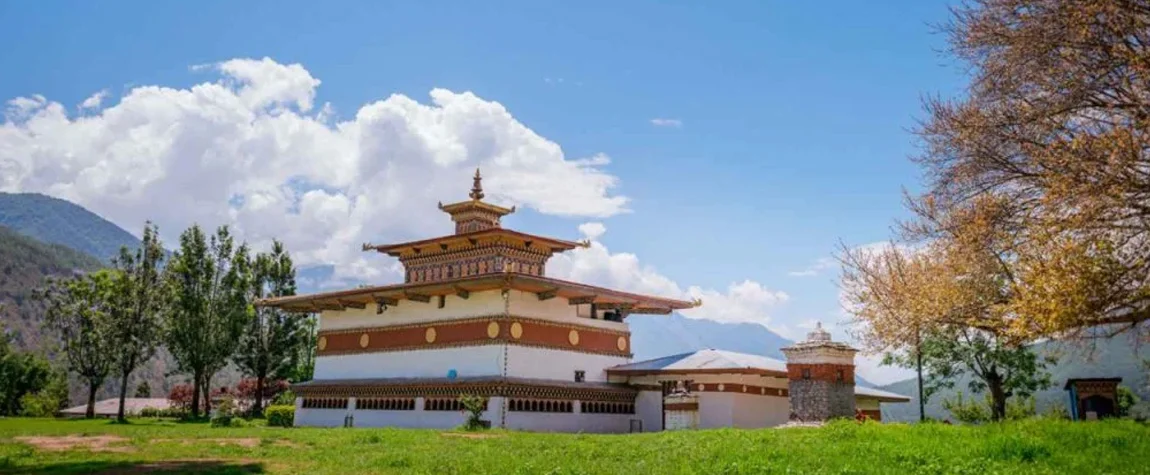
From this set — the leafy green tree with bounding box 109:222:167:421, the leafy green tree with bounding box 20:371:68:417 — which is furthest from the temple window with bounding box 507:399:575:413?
the leafy green tree with bounding box 20:371:68:417

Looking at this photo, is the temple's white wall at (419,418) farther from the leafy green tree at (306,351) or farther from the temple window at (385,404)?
the leafy green tree at (306,351)

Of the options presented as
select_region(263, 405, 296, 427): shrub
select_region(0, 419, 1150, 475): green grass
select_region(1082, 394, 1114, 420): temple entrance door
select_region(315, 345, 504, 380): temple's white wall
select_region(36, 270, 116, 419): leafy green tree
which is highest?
select_region(36, 270, 116, 419): leafy green tree

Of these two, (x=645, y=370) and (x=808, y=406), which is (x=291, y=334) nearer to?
(x=645, y=370)

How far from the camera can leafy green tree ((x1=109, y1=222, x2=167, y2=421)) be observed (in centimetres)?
5244

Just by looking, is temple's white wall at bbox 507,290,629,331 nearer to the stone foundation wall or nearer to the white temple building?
the white temple building

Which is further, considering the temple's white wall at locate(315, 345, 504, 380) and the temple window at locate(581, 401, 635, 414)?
the temple window at locate(581, 401, 635, 414)

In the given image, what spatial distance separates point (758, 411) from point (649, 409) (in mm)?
4978

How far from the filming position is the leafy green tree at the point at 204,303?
5272 centimetres

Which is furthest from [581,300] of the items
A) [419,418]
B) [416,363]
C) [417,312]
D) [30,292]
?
[30,292]

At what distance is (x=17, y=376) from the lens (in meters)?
72.9

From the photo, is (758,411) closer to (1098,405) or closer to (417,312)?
(1098,405)

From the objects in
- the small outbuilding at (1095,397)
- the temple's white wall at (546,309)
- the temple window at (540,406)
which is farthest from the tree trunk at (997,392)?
the temple window at (540,406)

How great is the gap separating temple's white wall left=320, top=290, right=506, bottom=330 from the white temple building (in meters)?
0.06

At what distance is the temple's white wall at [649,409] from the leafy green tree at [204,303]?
28156 mm
